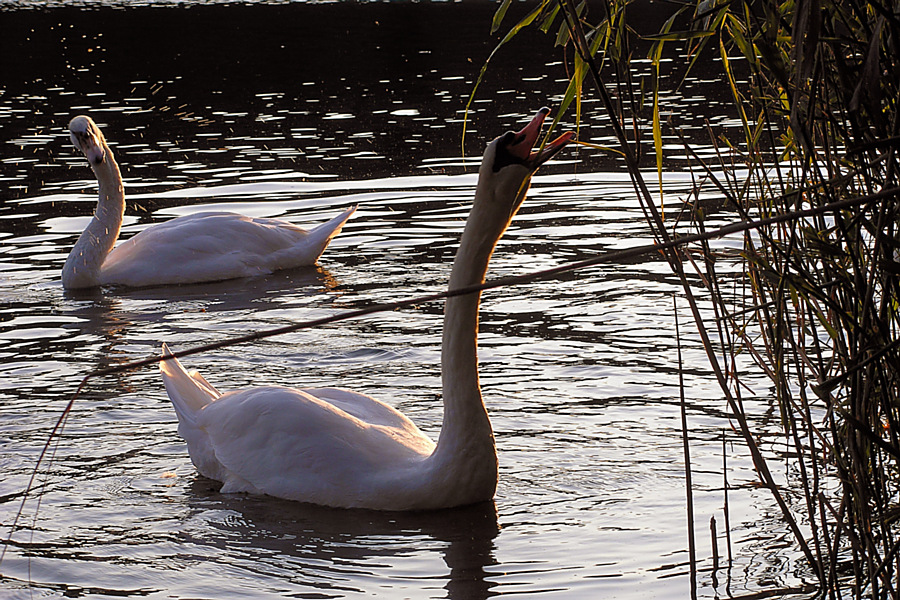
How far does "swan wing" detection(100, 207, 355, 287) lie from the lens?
36.1 feet

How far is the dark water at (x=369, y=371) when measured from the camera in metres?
5.18

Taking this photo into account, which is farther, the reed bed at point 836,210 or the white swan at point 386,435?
the white swan at point 386,435

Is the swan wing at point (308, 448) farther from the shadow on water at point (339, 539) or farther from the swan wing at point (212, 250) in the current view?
the swan wing at point (212, 250)

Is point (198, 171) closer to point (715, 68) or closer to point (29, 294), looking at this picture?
point (29, 294)

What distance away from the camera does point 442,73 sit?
2431cm

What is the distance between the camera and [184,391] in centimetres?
671

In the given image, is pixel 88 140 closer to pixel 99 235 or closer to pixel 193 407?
pixel 99 235

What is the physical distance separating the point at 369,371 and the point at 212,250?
144 inches

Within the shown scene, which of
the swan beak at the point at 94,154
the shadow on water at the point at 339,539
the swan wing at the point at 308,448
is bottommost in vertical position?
the shadow on water at the point at 339,539

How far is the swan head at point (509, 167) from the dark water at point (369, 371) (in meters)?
1.42

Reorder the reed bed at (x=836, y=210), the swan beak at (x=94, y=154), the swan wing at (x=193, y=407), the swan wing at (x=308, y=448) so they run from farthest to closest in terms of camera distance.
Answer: the swan beak at (x=94, y=154) → the swan wing at (x=193, y=407) → the swan wing at (x=308, y=448) → the reed bed at (x=836, y=210)

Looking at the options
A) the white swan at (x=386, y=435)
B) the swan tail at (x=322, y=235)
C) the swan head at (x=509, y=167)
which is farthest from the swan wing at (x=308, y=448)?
the swan tail at (x=322, y=235)

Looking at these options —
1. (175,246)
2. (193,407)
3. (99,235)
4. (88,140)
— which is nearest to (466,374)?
(193,407)

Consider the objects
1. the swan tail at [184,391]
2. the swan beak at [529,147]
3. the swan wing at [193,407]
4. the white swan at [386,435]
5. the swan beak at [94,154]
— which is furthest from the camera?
the swan beak at [94,154]
